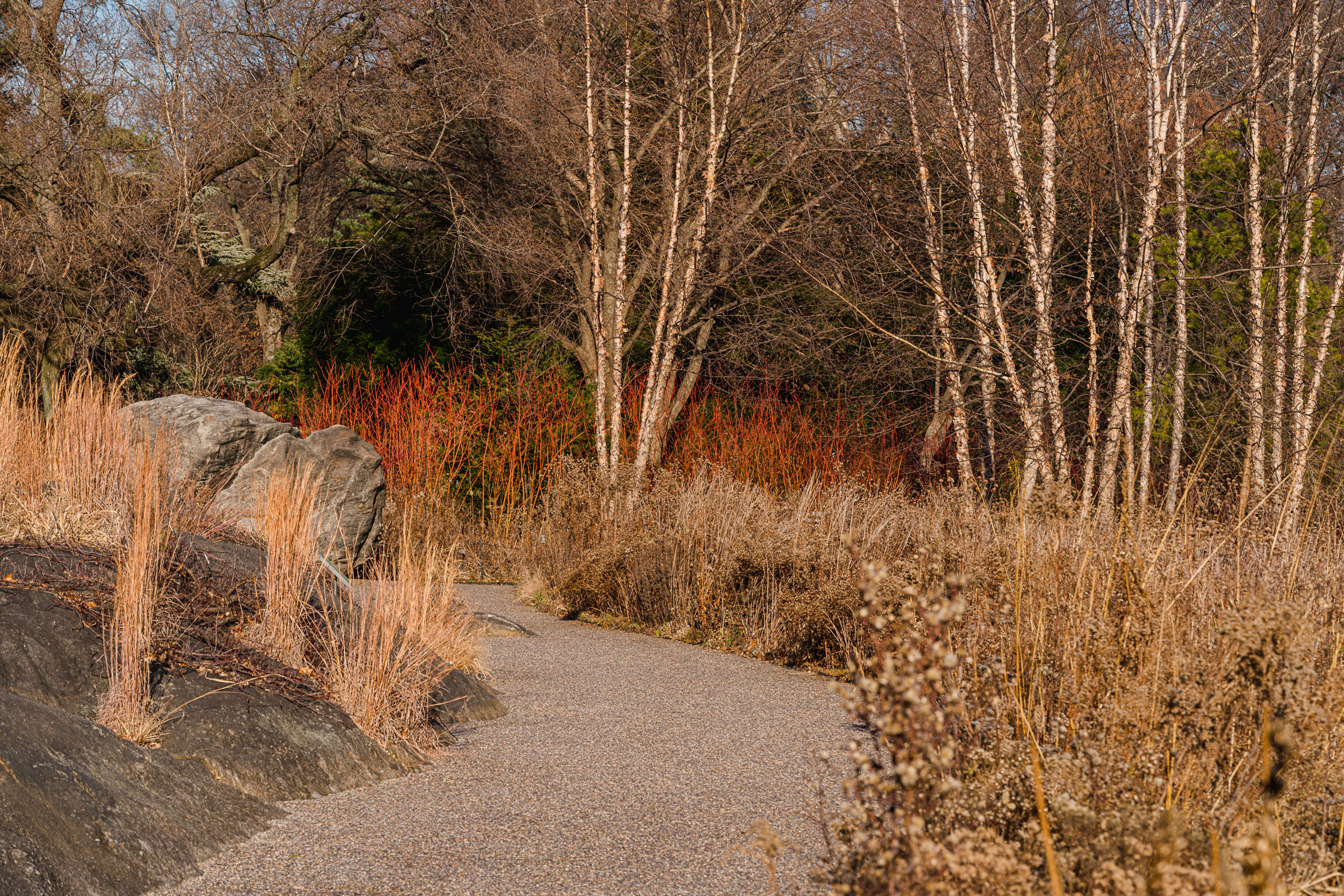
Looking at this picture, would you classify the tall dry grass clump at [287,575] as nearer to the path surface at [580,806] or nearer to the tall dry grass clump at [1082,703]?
the path surface at [580,806]

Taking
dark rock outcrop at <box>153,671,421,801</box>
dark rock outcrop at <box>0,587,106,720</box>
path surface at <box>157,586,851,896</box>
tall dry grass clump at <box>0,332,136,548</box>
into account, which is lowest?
path surface at <box>157,586,851,896</box>

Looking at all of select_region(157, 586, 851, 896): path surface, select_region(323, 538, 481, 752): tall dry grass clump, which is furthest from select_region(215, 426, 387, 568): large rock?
select_region(323, 538, 481, 752): tall dry grass clump

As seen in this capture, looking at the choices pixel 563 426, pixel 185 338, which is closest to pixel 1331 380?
pixel 563 426

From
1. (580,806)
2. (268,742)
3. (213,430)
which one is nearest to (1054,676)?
(580,806)

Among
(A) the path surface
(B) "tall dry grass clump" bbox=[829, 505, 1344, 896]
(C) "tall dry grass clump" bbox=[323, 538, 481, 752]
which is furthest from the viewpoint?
(C) "tall dry grass clump" bbox=[323, 538, 481, 752]

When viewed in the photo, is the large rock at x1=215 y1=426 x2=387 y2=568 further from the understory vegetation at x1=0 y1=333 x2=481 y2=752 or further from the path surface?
the path surface

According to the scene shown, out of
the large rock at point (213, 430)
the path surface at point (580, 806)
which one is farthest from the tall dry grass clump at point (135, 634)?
the large rock at point (213, 430)

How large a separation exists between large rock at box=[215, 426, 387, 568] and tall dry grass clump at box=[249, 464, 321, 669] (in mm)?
4018

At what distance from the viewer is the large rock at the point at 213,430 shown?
9.04 m

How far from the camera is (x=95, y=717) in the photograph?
364cm

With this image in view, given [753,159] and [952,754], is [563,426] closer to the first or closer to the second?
[753,159]

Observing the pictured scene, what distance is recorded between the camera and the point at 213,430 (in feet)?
30.2

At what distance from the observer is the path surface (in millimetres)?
3096

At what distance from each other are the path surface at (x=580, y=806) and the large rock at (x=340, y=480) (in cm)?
381
